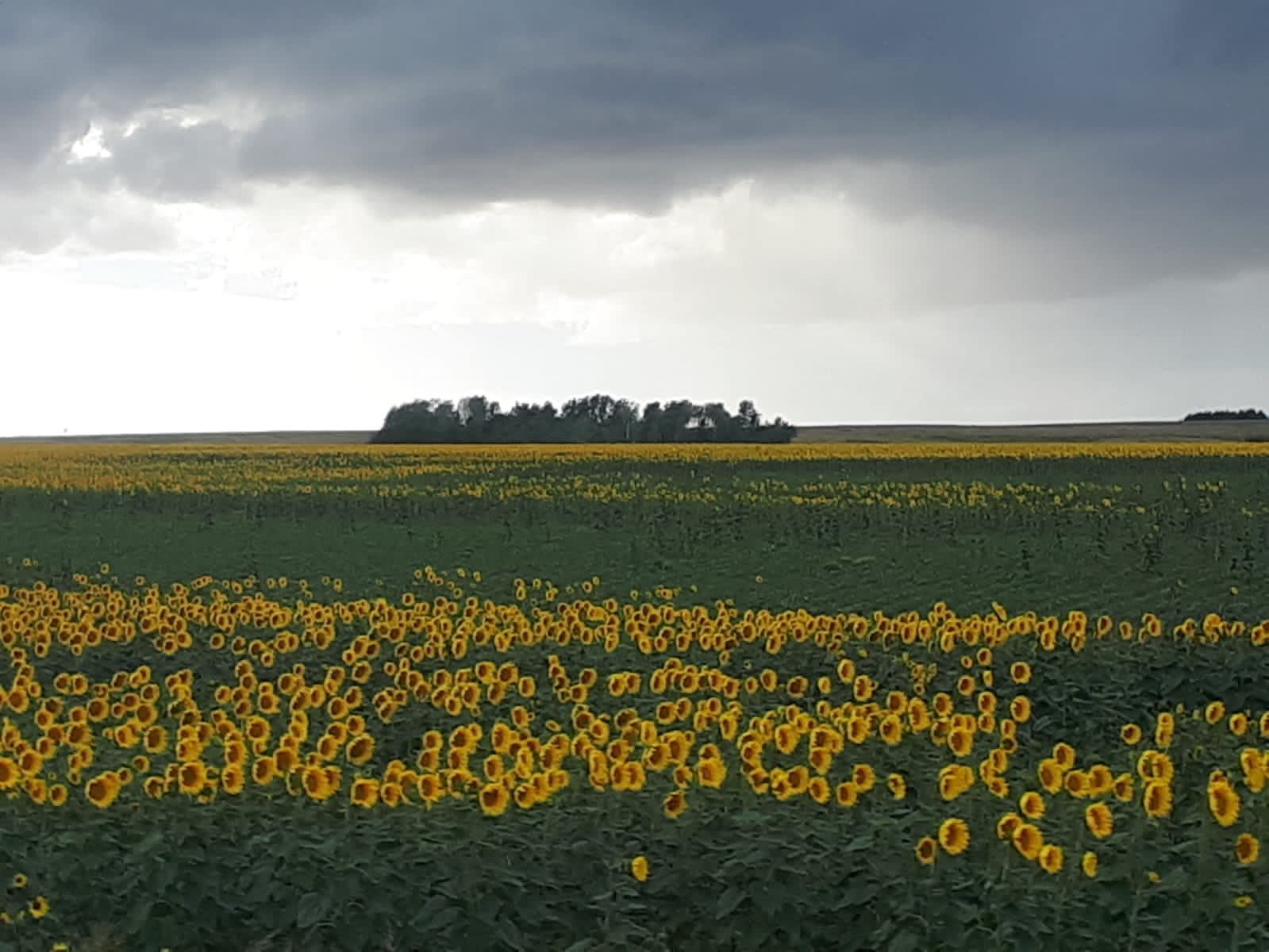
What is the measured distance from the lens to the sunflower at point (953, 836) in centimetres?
566

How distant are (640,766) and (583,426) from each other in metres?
82.4

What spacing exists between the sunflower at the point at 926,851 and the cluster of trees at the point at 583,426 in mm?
79034

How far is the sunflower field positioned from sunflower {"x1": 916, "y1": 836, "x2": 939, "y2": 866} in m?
0.01

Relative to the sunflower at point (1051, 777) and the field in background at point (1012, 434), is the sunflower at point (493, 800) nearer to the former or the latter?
the sunflower at point (1051, 777)

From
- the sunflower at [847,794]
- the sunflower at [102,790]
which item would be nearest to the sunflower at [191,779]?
the sunflower at [102,790]

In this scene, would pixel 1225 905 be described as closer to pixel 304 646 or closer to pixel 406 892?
pixel 406 892

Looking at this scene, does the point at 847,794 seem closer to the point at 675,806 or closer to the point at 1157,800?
the point at 675,806

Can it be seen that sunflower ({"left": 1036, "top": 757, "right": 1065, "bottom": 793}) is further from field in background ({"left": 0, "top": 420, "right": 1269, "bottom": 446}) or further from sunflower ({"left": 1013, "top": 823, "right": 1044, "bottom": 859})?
field in background ({"left": 0, "top": 420, "right": 1269, "bottom": 446})

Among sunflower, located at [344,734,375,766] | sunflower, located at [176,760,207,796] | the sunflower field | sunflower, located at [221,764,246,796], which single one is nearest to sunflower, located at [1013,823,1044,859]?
the sunflower field

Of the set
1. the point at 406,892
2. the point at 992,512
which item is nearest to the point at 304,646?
the point at 406,892

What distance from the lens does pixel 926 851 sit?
5.75 metres

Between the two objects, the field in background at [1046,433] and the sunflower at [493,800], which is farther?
the field in background at [1046,433]

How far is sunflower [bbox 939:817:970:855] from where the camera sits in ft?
18.6

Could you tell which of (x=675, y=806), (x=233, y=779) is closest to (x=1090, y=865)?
(x=675, y=806)
